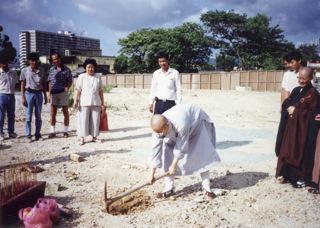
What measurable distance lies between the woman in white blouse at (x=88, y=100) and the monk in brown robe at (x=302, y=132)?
4205mm

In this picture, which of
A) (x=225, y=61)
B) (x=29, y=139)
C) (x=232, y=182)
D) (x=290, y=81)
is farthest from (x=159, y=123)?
(x=225, y=61)

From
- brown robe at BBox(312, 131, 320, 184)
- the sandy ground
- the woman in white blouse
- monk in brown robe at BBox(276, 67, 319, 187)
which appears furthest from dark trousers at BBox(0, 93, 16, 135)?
brown robe at BBox(312, 131, 320, 184)

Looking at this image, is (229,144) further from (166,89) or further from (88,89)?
(88,89)

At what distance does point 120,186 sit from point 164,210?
3.55ft

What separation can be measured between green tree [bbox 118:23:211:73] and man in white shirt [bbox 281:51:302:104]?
115 feet

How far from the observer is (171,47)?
40.6m

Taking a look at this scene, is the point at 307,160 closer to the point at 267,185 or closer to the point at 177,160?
the point at 267,185

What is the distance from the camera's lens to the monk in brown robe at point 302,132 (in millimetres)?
4852

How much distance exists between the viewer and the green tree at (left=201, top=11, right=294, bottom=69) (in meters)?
42.2

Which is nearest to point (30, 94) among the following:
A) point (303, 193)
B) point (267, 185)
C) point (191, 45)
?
point (267, 185)

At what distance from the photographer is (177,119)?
4.11 metres

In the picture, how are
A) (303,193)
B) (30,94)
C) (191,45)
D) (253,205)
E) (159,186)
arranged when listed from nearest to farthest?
(253,205) → (303,193) → (159,186) → (30,94) → (191,45)

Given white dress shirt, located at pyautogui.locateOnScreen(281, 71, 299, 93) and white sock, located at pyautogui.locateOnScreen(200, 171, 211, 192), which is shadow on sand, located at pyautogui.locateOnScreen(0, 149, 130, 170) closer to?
white sock, located at pyautogui.locateOnScreen(200, 171, 211, 192)

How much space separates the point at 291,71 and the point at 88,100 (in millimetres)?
4204
